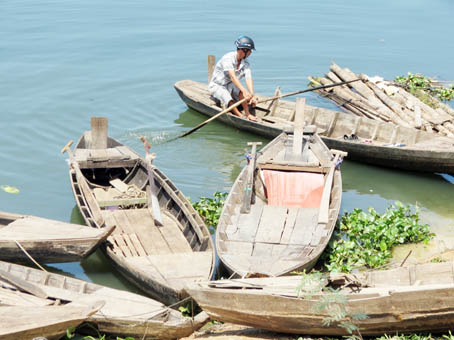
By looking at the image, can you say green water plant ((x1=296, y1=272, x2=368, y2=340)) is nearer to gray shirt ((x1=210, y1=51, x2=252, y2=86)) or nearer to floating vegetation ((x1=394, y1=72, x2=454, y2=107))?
gray shirt ((x1=210, y1=51, x2=252, y2=86))

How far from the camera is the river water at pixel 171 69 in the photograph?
11.5 meters

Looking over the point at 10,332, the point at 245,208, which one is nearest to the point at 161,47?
the point at 245,208

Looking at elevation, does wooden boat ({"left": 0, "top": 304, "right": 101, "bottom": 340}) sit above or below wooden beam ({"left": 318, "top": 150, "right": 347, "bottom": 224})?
A: below

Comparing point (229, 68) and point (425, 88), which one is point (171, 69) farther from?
point (425, 88)

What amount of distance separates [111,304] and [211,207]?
3428 millimetres

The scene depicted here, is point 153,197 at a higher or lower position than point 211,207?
higher

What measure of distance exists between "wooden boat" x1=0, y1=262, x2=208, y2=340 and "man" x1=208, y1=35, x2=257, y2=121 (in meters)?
6.67

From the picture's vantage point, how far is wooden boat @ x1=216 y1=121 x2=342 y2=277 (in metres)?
7.43

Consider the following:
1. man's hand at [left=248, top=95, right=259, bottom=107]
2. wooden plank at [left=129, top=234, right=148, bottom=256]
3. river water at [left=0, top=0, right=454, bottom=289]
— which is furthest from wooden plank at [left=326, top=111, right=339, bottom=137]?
wooden plank at [left=129, top=234, right=148, bottom=256]

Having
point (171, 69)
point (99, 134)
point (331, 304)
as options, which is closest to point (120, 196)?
point (99, 134)

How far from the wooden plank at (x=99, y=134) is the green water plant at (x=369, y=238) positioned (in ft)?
14.6

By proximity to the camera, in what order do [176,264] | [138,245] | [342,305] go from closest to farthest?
[342,305]
[176,264]
[138,245]

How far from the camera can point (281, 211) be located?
859cm

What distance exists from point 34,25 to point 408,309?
65.2 feet
